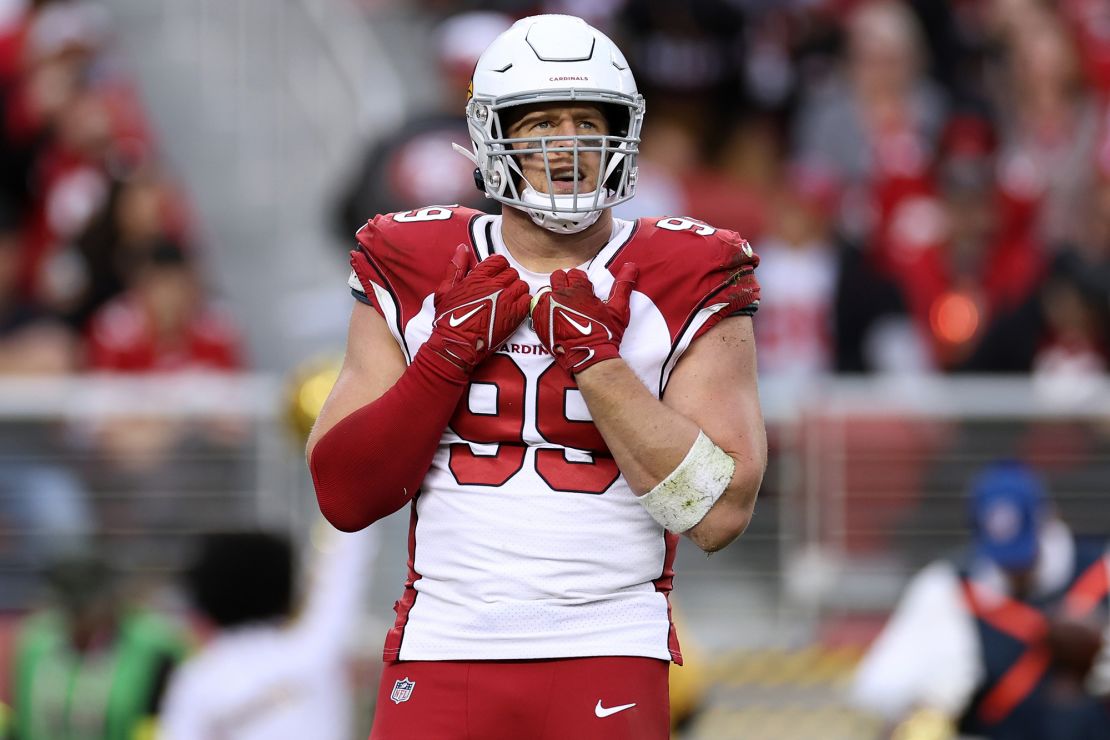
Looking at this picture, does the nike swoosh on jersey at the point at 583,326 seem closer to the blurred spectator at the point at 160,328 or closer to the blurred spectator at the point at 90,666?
the blurred spectator at the point at 90,666

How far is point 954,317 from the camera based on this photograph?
930 centimetres

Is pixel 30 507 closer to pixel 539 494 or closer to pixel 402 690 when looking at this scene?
pixel 402 690

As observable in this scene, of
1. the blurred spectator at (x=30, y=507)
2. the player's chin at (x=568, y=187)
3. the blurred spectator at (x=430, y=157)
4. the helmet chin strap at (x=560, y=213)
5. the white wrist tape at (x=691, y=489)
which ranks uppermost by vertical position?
the blurred spectator at (x=430, y=157)

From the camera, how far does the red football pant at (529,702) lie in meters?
3.46

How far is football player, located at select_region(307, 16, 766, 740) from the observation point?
3.46 metres

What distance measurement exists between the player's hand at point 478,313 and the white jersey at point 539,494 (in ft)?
0.30

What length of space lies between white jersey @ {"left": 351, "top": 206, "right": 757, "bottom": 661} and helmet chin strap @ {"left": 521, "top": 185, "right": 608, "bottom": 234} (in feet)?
0.32

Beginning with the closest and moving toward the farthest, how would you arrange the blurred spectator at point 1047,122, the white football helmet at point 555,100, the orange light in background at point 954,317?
the white football helmet at point 555,100
the orange light in background at point 954,317
the blurred spectator at point 1047,122

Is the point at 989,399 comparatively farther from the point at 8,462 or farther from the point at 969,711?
the point at 8,462

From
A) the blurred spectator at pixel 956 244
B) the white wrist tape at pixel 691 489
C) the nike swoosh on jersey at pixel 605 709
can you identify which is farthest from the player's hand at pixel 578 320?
the blurred spectator at pixel 956 244

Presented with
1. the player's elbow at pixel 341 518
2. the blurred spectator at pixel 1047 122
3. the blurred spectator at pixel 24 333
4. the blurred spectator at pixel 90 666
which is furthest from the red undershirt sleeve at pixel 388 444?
the blurred spectator at pixel 1047 122

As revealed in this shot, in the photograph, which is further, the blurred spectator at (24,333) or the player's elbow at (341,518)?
the blurred spectator at (24,333)

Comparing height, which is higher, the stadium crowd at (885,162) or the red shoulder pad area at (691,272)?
the stadium crowd at (885,162)

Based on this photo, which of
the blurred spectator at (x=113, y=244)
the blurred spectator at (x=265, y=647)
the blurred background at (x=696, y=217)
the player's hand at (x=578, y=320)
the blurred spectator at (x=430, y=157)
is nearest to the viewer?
the player's hand at (x=578, y=320)
